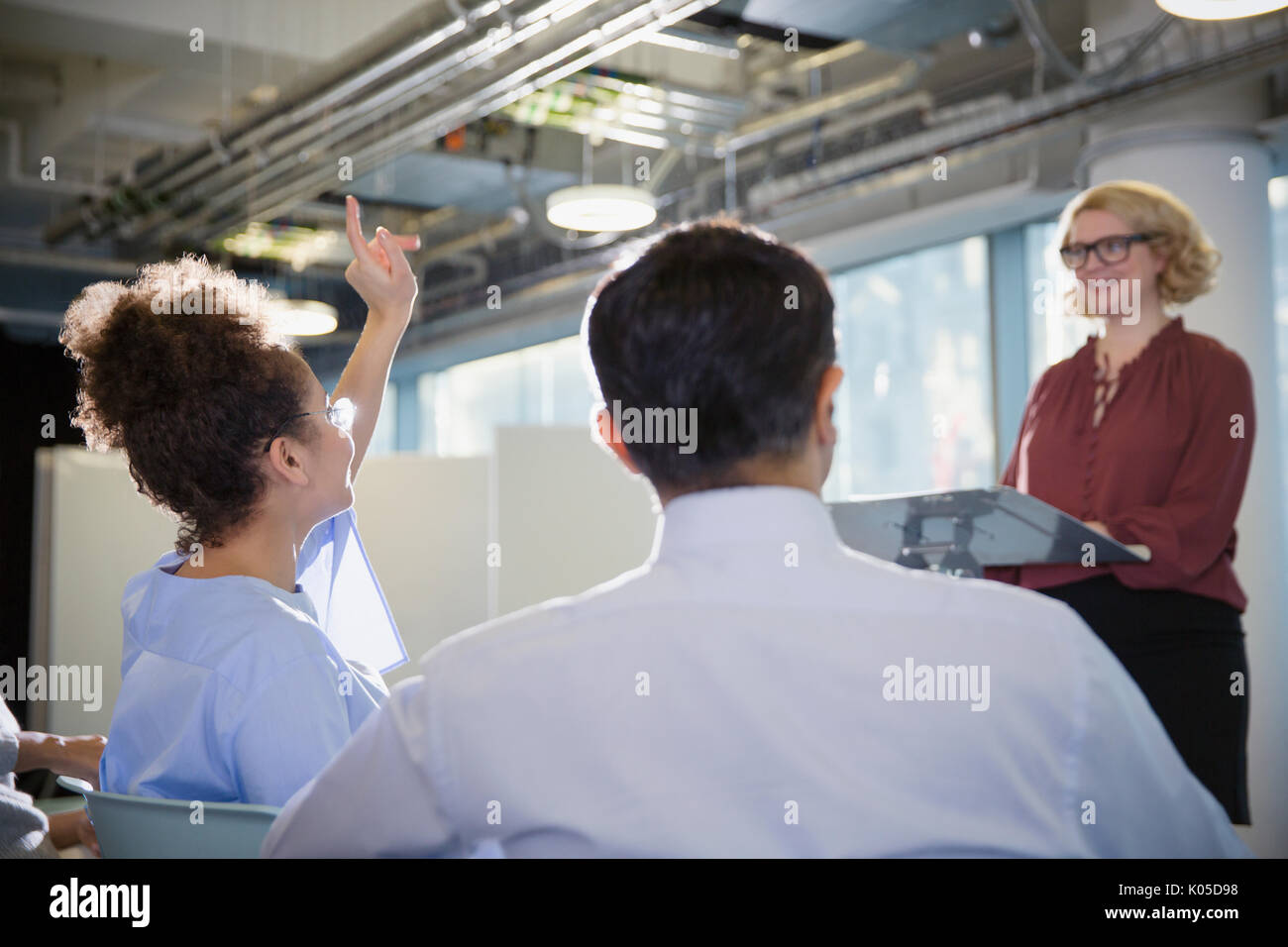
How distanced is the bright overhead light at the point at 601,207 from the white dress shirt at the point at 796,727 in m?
3.97

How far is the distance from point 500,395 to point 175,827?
27.9ft

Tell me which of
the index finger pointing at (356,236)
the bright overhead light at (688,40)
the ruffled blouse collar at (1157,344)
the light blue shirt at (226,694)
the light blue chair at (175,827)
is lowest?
the light blue chair at (175,827)

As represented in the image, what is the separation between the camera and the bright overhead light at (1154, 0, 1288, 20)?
114 inches

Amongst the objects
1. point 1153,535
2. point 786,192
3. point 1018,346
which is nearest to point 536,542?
point 786,192

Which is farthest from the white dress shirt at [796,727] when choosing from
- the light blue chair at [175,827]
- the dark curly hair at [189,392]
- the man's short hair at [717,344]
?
the dark curly hair at [189,392]

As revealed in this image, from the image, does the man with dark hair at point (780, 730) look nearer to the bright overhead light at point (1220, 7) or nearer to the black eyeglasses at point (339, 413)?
the black eyeglasses at point (339, 413)

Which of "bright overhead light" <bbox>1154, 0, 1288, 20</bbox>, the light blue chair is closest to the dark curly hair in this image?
the light blue chair

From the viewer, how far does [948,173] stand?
562 cm

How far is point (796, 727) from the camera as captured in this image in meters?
0.79

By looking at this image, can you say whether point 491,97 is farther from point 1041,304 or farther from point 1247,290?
point 1247,290

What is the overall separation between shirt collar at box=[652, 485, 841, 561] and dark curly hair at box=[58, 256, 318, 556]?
0.79 metres

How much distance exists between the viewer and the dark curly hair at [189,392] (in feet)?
4.72

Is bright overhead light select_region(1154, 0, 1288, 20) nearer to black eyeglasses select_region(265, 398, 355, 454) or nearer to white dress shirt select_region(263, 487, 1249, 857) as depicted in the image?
black eyeglasses select_region(265, 398, 355, 454)

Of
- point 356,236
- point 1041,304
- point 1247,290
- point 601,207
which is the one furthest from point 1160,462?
point 1041,304
